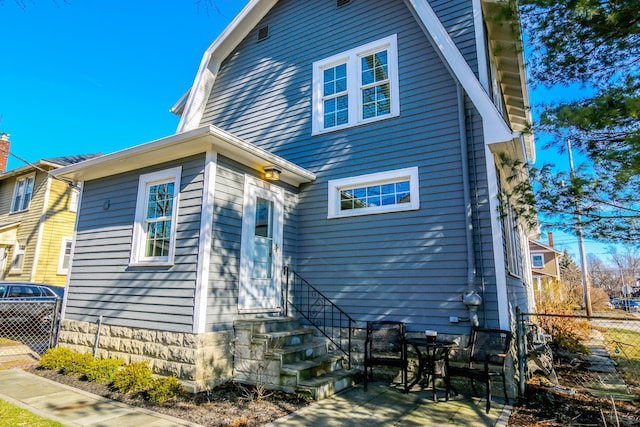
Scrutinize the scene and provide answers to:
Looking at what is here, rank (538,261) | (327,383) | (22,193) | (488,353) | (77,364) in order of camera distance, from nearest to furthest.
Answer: (488,353), (327,383), (77,364), (22,193), (538,261)

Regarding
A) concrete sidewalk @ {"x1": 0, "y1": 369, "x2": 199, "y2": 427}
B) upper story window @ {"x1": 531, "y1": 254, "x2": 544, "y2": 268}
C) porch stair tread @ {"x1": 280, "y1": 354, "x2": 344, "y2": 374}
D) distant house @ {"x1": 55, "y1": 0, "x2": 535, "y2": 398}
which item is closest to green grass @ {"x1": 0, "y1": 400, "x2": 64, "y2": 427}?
concrete sidewalk @ {"x1": 0, "y1": 369, "x2": 199, "y2": 427}

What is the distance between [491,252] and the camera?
5.29 meters

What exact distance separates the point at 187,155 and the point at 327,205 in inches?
103

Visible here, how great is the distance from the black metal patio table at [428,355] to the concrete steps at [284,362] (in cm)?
99

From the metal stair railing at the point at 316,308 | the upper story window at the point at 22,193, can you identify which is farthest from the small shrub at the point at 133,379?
the upper story window at the point at 22,193

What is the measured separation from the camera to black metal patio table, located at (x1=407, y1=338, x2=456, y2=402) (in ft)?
15.7

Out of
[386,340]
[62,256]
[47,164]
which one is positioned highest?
[47,164]

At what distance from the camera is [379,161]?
648 centimetres

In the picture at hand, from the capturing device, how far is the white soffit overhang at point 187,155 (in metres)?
5.26

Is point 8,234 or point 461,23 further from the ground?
point 461,23

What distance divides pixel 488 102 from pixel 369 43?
274 cm

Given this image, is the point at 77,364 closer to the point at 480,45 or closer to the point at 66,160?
the point at 480,45

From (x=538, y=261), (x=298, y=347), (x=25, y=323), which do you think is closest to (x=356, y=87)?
(x=298, y=347)

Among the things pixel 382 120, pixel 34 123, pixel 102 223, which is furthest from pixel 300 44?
pixel 34 123
